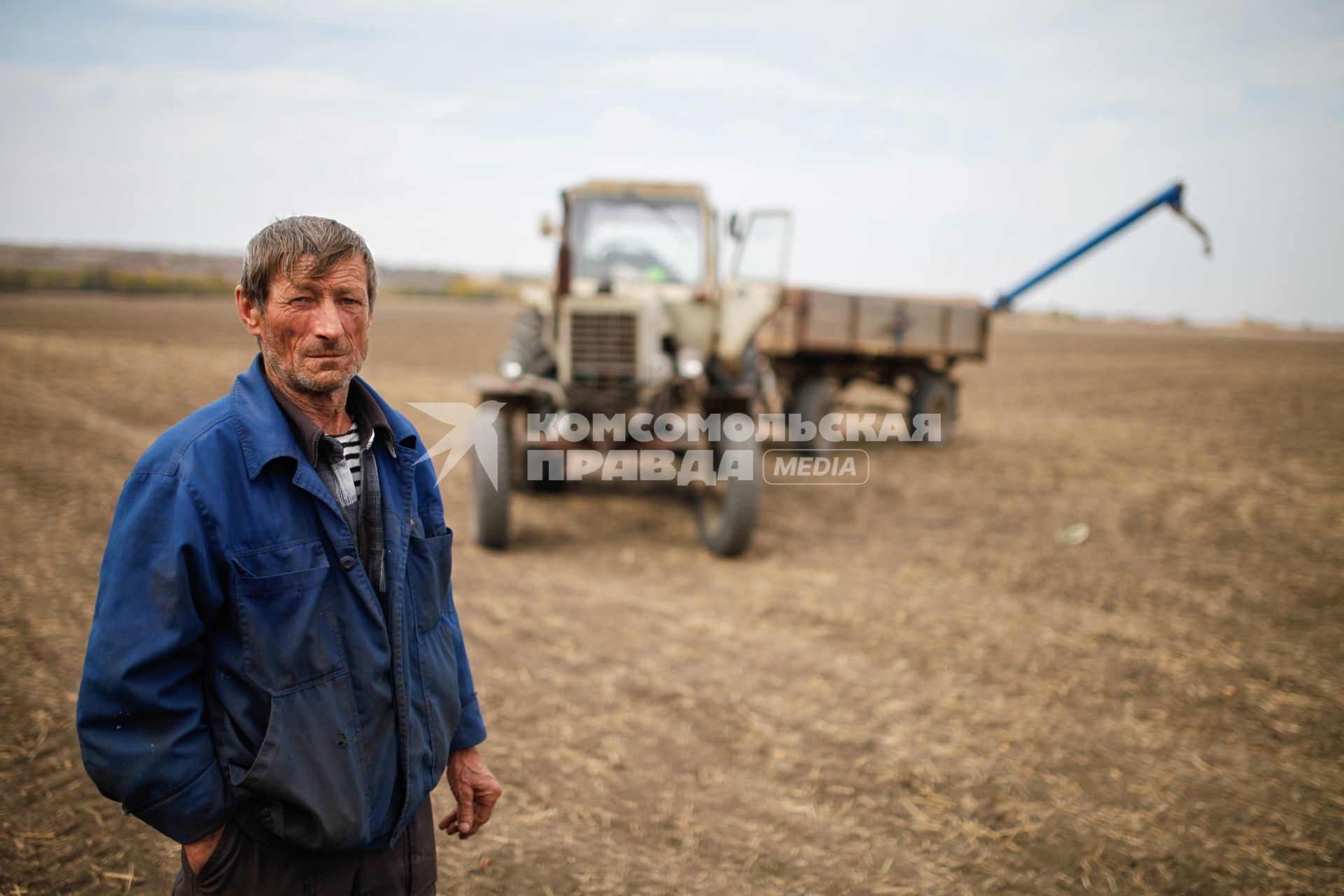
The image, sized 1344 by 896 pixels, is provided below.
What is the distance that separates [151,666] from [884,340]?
30.6ft

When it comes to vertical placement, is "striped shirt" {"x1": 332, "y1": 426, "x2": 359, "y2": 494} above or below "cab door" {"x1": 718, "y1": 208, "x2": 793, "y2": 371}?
below

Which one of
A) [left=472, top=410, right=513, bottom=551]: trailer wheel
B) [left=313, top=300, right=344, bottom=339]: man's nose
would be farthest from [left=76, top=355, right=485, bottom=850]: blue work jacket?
[left=472, top=410, right=513, bottom=551]: trailer wheel

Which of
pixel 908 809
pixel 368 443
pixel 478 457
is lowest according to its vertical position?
pixel 908 809

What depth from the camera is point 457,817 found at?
5.84 feet

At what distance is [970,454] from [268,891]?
374 inches

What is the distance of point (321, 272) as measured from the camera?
→ 4.73 ft

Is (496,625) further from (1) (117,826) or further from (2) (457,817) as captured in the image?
(2) (457,817)

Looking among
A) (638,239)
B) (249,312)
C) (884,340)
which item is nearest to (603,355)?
(638,239)

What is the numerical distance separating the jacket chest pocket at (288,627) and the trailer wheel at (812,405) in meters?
8.25

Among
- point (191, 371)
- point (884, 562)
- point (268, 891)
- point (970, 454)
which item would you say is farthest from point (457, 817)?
point (191, 371)

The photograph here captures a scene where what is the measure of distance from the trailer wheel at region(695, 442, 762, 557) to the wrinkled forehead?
404cm

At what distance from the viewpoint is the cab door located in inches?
242

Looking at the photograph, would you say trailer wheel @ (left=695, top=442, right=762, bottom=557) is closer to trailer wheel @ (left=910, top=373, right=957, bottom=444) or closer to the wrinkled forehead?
the wrinkled forehead

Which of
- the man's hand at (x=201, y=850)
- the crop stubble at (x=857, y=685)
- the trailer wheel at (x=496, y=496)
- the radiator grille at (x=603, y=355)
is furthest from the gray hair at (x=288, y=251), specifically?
the radiator grille at (x=603, y=355)
